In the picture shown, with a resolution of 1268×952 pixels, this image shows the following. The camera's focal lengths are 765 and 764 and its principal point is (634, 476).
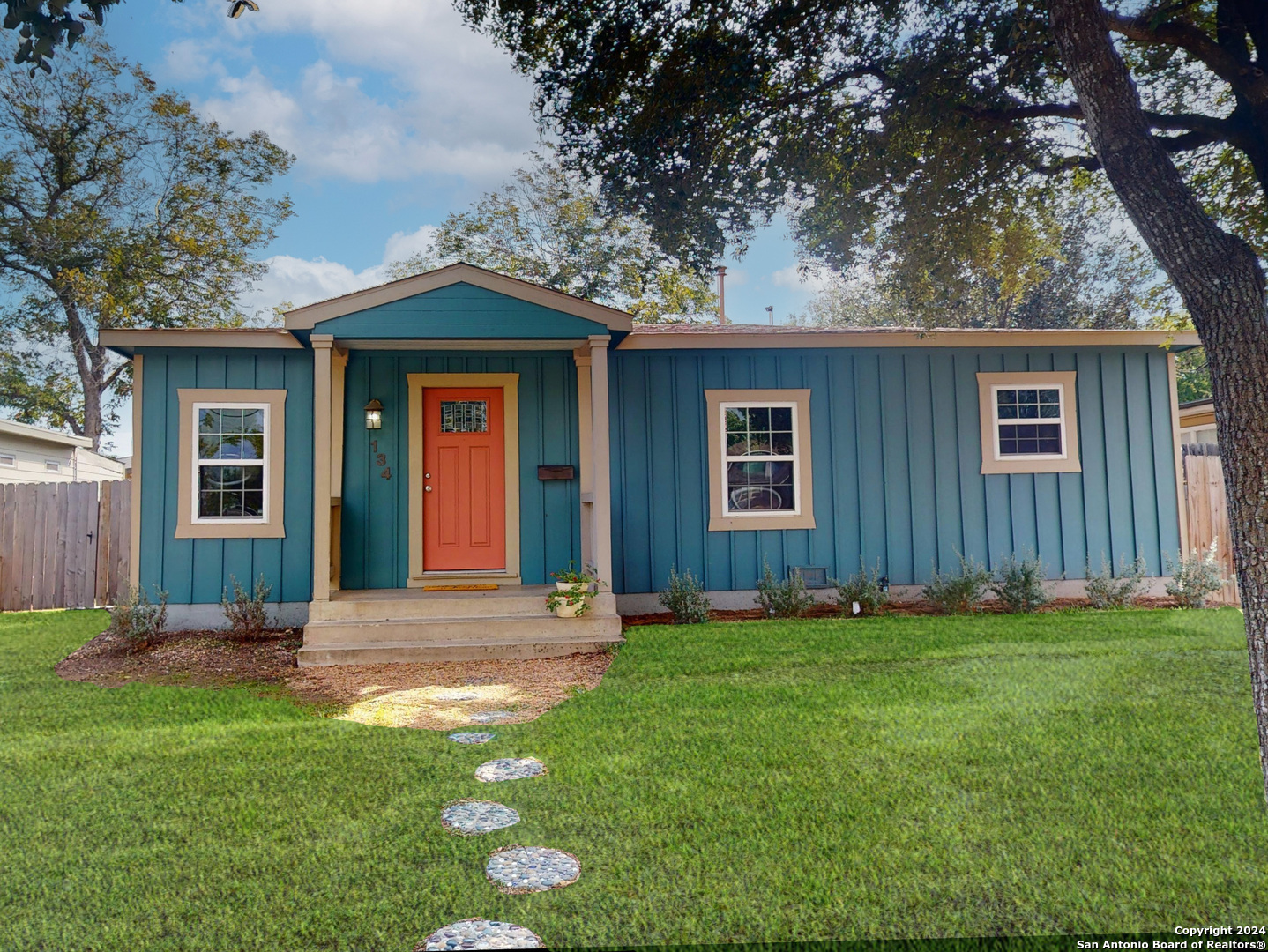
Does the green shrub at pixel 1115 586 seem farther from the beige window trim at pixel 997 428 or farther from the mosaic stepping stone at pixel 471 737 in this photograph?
the mosaic stepping stone at pixel 471 737

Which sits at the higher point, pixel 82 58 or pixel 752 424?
pixel 82 58

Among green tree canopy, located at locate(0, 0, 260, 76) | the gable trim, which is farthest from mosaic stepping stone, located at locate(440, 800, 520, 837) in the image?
the gable trim

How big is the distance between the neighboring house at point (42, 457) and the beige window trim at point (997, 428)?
1256 centimetres

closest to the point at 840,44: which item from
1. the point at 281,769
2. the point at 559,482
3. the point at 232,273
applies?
the point at 559,482

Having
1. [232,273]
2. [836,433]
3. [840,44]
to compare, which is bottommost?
[836,433]

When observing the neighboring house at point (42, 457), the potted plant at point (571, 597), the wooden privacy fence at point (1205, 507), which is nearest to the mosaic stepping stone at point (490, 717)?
the potted plant at point (571, 597)

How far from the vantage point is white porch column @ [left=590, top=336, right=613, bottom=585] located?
6605mm

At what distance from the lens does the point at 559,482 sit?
795cm

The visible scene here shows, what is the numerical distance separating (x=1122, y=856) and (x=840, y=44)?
475 cm

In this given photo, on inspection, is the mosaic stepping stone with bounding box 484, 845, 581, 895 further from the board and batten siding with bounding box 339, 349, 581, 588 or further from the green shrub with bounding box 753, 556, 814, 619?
the board and batten siding with bounding box 339, 349, 581, 588

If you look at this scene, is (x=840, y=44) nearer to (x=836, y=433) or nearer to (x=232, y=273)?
(x=836, y=433)

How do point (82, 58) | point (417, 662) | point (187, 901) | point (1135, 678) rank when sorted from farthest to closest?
1. point (82, 58)
2. point (417, 662)
3. point (1135, 678)
4. point (187, 901)

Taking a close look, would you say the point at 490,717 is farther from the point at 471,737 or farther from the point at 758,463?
the point at 758,463

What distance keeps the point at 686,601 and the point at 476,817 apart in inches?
181
